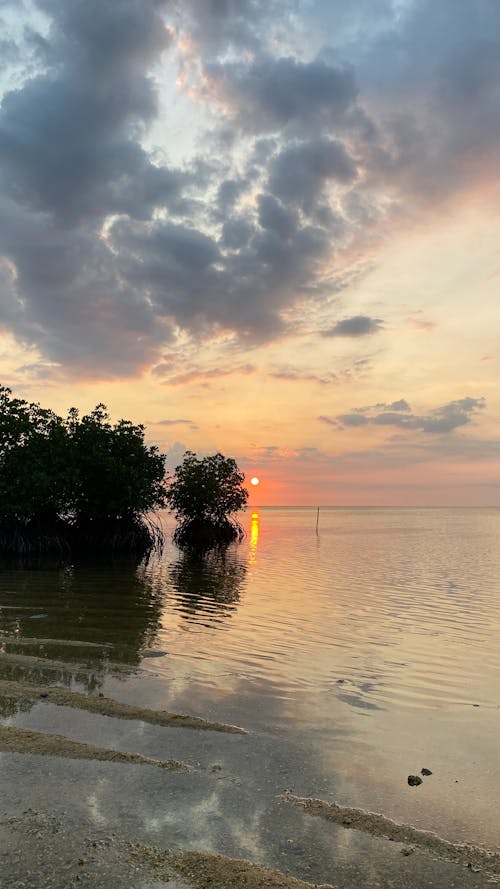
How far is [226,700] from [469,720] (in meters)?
4.35

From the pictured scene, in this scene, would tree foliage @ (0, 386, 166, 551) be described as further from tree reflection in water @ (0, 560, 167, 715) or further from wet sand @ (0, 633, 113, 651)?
wet sand @ (0, 633, 113, 651)

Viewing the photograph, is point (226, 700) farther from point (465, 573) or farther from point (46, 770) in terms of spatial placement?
point (465, 573)

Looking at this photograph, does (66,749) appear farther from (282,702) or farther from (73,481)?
(73,481)

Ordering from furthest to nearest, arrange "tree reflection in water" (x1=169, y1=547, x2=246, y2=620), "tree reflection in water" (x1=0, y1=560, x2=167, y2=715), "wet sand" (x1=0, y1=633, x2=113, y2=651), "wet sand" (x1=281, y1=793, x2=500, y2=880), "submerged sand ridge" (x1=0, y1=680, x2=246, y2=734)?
"tree reflection in water" (x1=169, y1=547, x2=246, y2=620), "wet sand" (x1=0, y1=633, x2=113, y2=651), "tree reflection in water" (x1=0, y1=560, x2=167, y2=715), "submerged sand ridge" (x1=0, y1=680, x2=246, y2=734), "wet sand" (x1=281, y1=793, x2=500, y2=880)

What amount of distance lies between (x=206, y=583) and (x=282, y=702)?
18.1 metres

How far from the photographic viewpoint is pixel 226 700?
10.4m

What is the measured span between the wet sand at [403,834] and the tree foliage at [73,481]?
3161 centimetres

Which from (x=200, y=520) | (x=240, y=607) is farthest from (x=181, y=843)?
(x=200, y=520)

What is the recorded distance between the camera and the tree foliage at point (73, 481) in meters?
35.5

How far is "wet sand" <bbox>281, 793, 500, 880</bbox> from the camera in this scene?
18.0 ft

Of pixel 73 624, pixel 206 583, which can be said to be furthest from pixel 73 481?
pixel 73 624

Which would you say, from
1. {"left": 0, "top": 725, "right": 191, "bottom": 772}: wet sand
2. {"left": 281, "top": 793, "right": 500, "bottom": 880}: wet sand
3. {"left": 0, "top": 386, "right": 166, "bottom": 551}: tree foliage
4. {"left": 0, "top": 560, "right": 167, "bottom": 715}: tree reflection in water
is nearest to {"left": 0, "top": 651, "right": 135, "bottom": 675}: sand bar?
{"left": 0, "top": 560, "right": 167, "bottom": 715}: tree reflection in water

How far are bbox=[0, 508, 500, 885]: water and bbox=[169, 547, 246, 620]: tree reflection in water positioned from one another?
22 centimetres

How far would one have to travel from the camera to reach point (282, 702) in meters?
10.6
